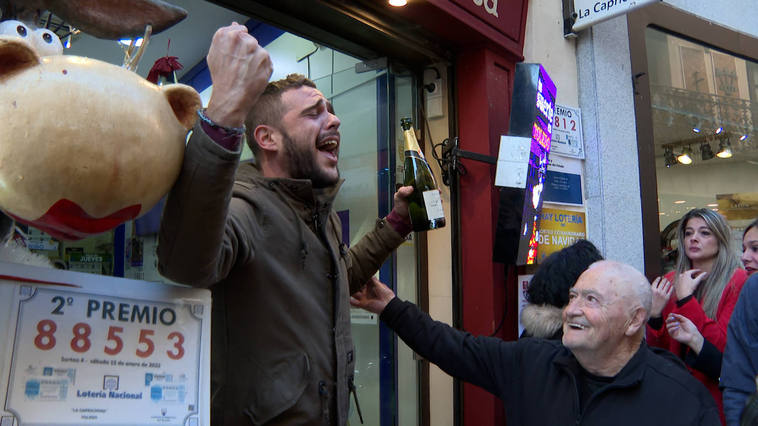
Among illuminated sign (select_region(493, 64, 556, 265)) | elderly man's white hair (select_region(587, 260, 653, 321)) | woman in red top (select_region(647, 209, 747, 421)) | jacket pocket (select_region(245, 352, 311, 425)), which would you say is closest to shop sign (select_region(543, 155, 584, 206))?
illuminated sign (select_region(493, 64, 556, 265))

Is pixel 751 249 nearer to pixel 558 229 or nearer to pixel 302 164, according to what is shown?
pixel 558 229

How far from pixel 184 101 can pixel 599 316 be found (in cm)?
147

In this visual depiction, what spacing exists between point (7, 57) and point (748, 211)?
5902 mm

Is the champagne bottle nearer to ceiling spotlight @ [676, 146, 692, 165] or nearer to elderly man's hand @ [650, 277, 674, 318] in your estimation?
elderly man's hand @ [650, 277, 674, 318]

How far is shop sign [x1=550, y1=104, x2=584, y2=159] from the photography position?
11.8ft

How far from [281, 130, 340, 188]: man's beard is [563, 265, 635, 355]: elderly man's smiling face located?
95 centimetres

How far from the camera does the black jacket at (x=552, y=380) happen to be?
1.76 m

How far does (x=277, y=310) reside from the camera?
1.42 m

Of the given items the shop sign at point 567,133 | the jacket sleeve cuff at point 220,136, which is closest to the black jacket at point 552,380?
the jacket sleeve cuff at point 220,136

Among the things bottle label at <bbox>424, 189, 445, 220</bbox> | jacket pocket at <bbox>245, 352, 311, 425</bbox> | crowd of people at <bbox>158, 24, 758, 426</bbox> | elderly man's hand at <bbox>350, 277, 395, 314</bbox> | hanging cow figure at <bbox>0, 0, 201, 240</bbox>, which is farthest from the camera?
bottle label at <bbox>424, 189, 445, 220</bbox>

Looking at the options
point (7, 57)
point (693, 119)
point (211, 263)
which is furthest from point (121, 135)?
point (693, 119)

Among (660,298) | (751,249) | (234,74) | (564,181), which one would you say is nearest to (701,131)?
(564,181)

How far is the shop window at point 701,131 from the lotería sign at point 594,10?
107 cm

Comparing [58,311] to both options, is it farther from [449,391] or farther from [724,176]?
[724,176]
